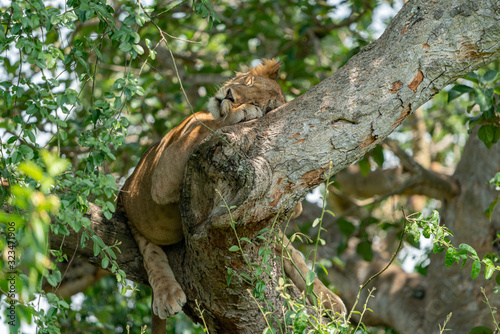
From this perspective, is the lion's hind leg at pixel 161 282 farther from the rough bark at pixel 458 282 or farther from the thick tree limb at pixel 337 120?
the rough bark at pixel 458 282

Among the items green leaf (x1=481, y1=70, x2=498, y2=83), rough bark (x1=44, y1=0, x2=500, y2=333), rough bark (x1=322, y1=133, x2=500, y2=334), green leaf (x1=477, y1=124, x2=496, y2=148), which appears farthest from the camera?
rough bark (x1=322, y1=133, x2=500, y2=334)

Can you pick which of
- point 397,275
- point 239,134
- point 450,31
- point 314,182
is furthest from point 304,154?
point 397,275

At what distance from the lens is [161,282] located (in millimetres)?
2920

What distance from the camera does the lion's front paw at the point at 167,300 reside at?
2811 mm

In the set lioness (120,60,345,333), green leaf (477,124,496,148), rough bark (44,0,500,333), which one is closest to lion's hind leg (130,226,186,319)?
lioness (120,60,345,333)

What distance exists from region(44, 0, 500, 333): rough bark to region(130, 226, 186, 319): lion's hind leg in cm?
41

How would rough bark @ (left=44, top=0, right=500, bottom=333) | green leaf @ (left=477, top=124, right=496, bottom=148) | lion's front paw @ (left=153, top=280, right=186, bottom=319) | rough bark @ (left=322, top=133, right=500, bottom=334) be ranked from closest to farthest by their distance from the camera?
1. rough bark @ (left=44, top=0, right=500, bottom=333)
2. lion's front paw @ (left=153, top=280, right=186, bottom=319)
3. green leaf @ (left=477, top=124, right=496, bottom=148)
4. rough bark @ (left=322, top=133, right=500, bottom=334)

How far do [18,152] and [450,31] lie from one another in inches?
74.0

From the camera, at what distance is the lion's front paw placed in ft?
9.22

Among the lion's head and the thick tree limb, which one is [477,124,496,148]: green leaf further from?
the lion's head

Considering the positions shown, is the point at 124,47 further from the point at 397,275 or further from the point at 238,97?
the point at 397,275

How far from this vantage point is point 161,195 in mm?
2943

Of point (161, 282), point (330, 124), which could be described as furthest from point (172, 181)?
point (330, 124)

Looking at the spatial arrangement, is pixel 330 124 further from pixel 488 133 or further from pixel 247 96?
pixel 488 133
